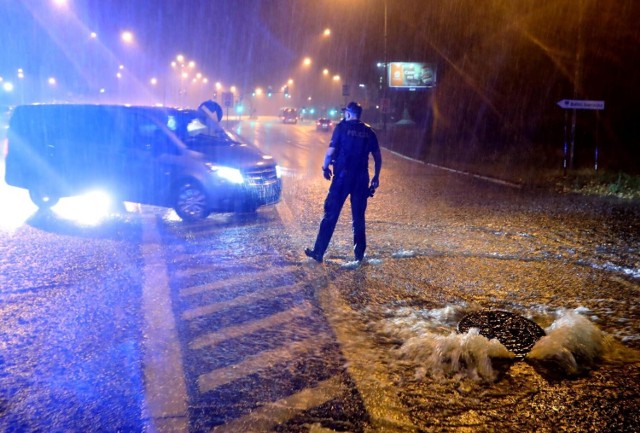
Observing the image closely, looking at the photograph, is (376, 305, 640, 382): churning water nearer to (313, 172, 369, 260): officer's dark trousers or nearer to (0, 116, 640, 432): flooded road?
(0, 116, 640, 432): flooded road

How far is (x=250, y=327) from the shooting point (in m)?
4.96

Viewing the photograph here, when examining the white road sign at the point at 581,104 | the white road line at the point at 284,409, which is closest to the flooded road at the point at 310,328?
the white road line at the point at 284,409

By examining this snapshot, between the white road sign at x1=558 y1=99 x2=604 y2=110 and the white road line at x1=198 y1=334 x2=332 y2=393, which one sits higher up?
the white road sign at x1=558 y1=99 x2=604 y2=110

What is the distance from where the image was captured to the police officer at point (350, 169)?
22.3 ft

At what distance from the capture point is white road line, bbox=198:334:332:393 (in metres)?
3.97

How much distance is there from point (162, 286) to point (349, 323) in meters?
2.16

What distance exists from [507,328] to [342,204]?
8.71ft

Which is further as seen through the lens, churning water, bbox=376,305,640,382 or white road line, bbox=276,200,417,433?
churning water, bbox=376,305,640,382

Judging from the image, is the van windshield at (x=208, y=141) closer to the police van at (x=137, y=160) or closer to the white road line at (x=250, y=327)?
the police van at (x=137, y=160)

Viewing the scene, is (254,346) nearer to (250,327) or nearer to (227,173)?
(250,327)

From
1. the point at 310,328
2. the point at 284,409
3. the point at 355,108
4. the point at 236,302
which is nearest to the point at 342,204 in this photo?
the point at 355,108

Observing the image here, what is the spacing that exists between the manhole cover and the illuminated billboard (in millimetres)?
45718

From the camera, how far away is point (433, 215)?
10398 mm

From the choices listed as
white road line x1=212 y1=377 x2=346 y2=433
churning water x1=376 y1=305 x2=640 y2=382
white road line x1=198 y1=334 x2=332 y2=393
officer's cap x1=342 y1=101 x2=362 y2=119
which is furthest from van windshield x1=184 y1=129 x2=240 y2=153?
white road line x1=212 y1=377 x2=346 y2=433
